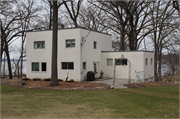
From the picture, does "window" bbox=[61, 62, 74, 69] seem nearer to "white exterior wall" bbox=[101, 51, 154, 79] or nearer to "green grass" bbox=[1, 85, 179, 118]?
"white exterior wall" bbox=[101, 51, 154, 79]

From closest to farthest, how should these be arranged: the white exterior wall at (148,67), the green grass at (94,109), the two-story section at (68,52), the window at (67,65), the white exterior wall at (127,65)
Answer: the green grass at (94,109), the two-story section at (68,52), the window at (67,65), the white exterior wall at (127,65), the white exterior wall at (148,67)

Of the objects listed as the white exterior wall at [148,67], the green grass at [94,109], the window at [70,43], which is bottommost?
the green grass at [94,109]

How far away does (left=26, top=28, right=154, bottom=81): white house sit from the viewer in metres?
20.6

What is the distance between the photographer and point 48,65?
2222cm

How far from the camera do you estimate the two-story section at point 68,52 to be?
20.5 m

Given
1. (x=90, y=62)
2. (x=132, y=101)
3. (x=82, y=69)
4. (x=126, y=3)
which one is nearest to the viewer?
(x=132, y=101)

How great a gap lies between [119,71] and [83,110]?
48.6ft

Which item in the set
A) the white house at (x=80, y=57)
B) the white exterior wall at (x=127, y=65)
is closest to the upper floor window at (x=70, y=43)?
the white house at (x=80, y=57)

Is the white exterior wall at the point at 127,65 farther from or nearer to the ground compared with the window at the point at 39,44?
nearer to the ground

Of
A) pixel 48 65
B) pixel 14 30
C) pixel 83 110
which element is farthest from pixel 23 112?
pixel 14 30

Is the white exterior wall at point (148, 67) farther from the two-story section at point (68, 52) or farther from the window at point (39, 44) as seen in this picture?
the window at point (39, 44)

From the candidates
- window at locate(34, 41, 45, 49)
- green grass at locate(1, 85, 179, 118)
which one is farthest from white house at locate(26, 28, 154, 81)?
green grass at locate(1, 85, 179, 118)

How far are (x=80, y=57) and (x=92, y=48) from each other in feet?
9.02

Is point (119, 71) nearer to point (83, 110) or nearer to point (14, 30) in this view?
point (83, 110)
